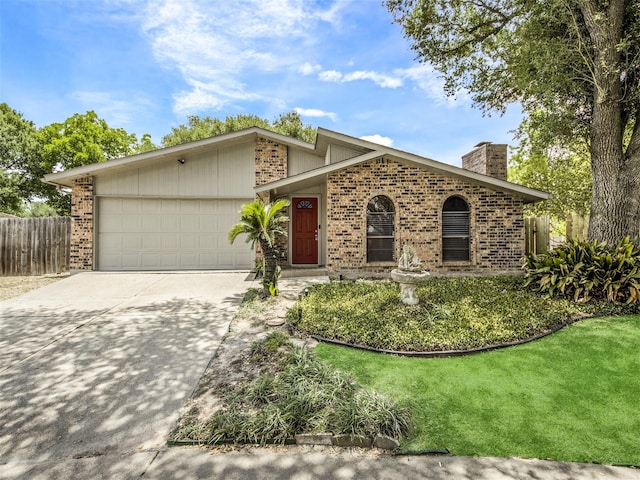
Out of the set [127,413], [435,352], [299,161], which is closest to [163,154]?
[299,161]

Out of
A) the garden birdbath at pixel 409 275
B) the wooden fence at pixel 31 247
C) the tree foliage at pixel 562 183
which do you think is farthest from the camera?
the tree foliage at pixel 562 183

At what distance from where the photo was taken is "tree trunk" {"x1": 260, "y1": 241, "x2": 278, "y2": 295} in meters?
7.33

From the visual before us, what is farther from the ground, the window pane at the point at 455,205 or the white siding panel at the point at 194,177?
the white siding panel at the point at 194,177

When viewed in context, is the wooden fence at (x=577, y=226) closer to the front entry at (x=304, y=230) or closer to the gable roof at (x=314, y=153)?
the gable roof at (x=314, y=153)

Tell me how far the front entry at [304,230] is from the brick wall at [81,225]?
21.2ft

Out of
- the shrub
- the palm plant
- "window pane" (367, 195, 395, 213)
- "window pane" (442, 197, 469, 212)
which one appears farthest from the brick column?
the shrub

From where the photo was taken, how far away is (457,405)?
334 centimetres

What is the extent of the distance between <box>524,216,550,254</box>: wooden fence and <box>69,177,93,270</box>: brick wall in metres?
14.3

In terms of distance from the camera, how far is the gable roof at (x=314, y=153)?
909cm

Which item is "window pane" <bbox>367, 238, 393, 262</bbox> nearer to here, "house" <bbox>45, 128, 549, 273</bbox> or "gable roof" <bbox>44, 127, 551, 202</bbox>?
"house" <bbox>45, 128, 549, 273</bbox>

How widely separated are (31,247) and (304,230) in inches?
348

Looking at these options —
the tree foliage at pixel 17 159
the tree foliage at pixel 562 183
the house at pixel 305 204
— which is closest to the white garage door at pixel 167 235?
the house at pixel 305 204

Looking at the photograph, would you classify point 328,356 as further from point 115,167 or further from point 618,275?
point 115,167

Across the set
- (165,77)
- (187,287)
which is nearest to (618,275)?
(187,287)
